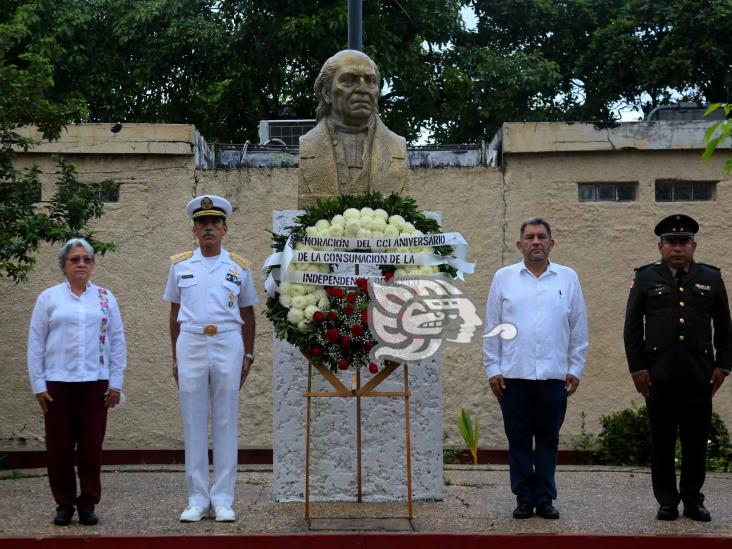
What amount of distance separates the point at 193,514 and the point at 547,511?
216 cm

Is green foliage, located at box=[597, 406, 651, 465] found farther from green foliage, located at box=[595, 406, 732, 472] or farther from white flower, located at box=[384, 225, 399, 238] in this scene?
white flower, located at box=[384, 225, 399, 238]

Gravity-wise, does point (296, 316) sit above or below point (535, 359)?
above

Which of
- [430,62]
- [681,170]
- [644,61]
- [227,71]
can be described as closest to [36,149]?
[681,170]

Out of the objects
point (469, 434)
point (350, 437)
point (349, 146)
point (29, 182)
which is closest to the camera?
point (350, 437)

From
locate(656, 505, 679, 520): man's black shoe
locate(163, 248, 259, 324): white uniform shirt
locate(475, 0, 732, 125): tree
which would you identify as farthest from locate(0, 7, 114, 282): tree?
locate(475, 0, 732, 125): tree

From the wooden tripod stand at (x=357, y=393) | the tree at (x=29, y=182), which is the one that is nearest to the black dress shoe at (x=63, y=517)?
the wooden tripod stand at (x=357, y=393)

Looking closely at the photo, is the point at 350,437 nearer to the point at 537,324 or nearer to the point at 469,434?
the point at 537,324

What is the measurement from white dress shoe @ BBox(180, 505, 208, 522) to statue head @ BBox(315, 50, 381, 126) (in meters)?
2.81

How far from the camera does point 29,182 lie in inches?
362

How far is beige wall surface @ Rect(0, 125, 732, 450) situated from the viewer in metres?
11.0

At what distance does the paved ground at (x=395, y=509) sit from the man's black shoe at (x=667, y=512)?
0.18 ft

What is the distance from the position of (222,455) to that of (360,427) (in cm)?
99

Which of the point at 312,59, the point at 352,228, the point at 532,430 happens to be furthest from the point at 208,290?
the point at 312,59

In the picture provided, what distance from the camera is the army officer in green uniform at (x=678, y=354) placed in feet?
22.2
